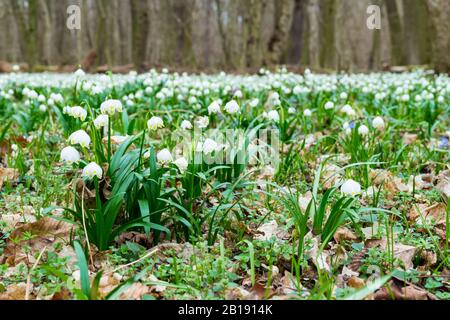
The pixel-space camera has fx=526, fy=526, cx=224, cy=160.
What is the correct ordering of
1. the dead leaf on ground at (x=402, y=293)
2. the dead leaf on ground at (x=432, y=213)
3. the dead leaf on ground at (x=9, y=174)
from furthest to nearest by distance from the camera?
the dead leaf on ground at (x=9, y=174)
the dead leaf on ground at (x=432, y=213)
the dead leaf on ground at (x=402, y=293)

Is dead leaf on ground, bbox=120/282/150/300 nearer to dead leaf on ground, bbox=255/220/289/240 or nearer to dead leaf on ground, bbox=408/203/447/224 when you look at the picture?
dead leaf on ground, bbox=255/220/289/240

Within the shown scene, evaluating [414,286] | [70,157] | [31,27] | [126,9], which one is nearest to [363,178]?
[414,286]

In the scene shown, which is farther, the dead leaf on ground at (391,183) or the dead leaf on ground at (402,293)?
the dead leaf on ground at (391,183)

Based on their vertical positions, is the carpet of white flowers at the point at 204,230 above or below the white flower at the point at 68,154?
below

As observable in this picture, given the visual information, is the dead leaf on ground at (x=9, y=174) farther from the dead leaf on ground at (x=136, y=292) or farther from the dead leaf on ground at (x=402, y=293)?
the dead leaf on ground at (x=402, y=293)

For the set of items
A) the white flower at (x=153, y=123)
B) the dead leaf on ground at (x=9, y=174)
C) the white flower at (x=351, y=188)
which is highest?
the white flower at (x=153, y=123)

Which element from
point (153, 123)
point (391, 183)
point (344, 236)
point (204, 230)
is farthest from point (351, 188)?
point (391, 183)

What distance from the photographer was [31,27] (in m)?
14.7

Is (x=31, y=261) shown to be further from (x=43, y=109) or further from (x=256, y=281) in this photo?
(x=43, y=109)

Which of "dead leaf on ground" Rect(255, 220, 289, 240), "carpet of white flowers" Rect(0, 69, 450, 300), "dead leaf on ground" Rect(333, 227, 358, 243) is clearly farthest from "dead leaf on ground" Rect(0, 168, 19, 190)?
"dead leaf on ground" Rect(333, 227, 358, 243)

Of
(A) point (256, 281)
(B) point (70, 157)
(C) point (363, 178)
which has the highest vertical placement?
(B) point (70, 157)

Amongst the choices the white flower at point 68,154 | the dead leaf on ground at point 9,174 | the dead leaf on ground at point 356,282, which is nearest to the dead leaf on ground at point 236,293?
the dead leaf on ground at point 356,282
